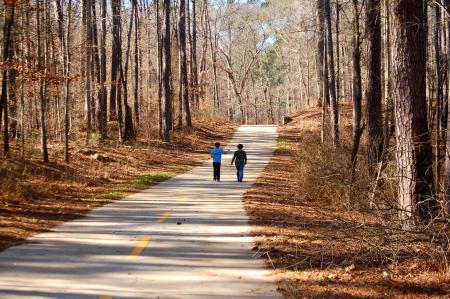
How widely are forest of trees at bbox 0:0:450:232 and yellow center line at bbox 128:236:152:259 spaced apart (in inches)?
162

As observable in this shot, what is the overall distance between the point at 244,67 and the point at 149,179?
2323 inches

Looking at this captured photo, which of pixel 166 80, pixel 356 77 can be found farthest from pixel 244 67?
pixel 356 77

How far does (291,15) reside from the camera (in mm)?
63906

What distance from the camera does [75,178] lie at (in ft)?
61.7

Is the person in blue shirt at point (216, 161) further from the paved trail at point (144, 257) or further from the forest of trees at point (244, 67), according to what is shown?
the paved trail at point (144, 257)

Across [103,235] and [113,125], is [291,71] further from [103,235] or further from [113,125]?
[103,235]

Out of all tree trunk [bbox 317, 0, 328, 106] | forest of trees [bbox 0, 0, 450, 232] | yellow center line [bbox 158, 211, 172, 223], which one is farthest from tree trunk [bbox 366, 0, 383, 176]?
tree trunk [bbox 317, 0, 328, 106]

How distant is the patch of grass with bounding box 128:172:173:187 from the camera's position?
1913 centimetres

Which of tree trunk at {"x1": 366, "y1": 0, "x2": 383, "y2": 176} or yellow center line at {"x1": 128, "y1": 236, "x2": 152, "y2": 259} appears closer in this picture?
yellow center line at {"x1": 128, "y1": 236, "x2": 152, "y2": 259}

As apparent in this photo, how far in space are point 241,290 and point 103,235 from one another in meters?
4.20

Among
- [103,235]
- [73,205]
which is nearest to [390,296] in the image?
[103,235]

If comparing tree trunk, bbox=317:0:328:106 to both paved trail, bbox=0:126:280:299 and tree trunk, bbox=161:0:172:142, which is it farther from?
paved trail, bbox=0:126:280:299

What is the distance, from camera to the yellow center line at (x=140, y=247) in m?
8.23

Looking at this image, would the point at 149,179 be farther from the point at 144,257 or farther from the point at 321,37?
the point at 321,37
